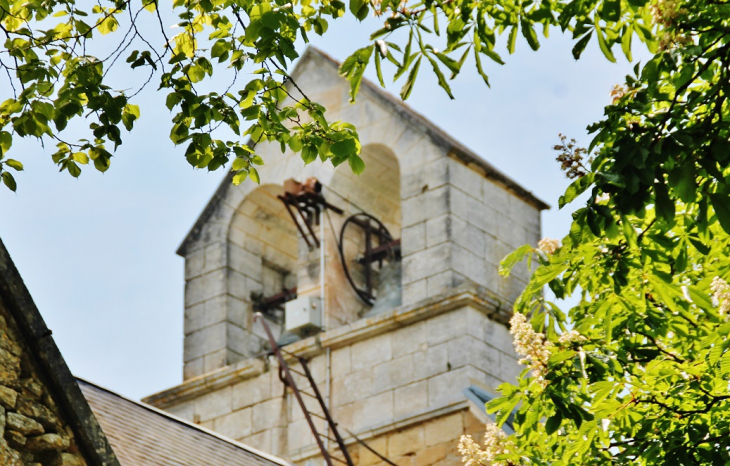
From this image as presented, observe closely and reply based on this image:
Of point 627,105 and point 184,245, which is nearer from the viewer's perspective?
point 627,105

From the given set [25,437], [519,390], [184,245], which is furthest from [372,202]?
[25,437]

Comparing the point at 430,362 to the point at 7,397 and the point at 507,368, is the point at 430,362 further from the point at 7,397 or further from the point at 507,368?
the point at 7,397

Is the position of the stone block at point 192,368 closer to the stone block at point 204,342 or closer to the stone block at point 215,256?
the stone block at point 204,342

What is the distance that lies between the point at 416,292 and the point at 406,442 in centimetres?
136

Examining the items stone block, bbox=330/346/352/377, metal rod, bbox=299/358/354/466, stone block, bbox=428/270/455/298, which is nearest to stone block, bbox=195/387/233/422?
metal rod, bbox=299/358/354/466

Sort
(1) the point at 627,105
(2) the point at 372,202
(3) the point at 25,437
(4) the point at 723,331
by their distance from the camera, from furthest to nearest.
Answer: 1. (2) the point at 372,202
2. (4) the point at 723,331
3. (1) the point at 627,105
4. (3) the point at 25,437

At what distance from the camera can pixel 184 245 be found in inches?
659

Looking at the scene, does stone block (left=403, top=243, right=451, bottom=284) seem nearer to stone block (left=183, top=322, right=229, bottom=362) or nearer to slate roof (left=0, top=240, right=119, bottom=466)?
stone block (left=183, top=322, right=229, bottom=362)

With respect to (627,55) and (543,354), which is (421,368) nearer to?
(543,354)

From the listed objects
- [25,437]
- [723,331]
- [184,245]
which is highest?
[184,245]

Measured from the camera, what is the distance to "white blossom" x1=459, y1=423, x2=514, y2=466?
9.10 m

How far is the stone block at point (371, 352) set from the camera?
47.5 ft

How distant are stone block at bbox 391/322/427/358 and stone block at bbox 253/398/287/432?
3.94 feet

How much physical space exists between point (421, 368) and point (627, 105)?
23.4 ft
